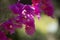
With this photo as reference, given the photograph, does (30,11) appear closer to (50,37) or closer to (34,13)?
(34,13)

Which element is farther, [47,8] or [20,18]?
[47,8]

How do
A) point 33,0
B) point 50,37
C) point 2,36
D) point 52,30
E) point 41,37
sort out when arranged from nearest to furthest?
1. point 2,36
2. point 33,0
3. point 41,37
4. point 50,37
5. point 52,30

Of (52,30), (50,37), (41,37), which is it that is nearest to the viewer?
(41,37)

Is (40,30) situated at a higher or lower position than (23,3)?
higher

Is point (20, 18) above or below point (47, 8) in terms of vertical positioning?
below

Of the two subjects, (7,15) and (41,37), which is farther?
(41,37)

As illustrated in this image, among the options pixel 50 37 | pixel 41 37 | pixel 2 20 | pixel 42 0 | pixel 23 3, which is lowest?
pixel 2 20

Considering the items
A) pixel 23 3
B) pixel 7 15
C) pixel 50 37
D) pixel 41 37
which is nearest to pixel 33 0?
pixel 23 3

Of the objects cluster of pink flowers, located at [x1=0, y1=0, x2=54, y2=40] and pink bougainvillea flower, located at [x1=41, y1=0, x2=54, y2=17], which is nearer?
cluster of pink flowers, located at [x1=0, y1=0, x2=54, y2=40]

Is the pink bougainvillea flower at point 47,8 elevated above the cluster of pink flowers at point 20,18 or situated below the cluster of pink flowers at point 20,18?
above

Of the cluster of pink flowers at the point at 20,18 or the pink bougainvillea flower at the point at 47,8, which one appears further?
the pink bougainvillea flower at the point at 47,8

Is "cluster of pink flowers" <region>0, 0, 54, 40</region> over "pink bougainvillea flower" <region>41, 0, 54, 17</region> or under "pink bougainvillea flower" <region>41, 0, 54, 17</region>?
under
